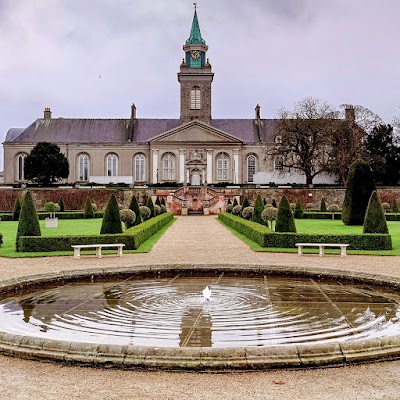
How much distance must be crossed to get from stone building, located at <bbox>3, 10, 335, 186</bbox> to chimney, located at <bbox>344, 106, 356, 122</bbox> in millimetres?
7954

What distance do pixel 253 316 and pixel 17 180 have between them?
54688 millimetres

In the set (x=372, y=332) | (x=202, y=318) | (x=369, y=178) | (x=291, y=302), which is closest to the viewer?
(x=372, y=332)

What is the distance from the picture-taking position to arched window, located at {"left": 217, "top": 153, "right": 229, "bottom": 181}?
58.4 meters

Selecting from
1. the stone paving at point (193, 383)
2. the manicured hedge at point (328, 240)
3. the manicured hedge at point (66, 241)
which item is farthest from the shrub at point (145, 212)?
the stone paving at point (193, 383)

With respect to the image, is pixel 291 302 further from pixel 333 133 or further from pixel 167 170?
pixel 167 170

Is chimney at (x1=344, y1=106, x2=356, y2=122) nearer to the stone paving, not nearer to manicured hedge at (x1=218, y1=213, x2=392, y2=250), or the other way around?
manicured hedge at (x1=218, y1=213, x2=392, y2=250)

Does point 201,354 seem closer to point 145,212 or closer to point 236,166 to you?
point 145,212

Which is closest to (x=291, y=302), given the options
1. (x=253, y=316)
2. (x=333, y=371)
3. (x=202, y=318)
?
(x=253, y=316)

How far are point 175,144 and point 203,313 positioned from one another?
50308 millimetres

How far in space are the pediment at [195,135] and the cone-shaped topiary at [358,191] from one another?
103 feet

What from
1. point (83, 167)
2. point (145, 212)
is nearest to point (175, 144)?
point (83, 167)

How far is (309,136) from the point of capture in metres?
49.7

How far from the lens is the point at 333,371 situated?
17.4 feet

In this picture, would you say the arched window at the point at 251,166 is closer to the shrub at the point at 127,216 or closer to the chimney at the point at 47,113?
the chimney at the point at 47,113
